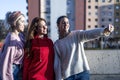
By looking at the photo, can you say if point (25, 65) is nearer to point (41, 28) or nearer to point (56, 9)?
point (41, 28)

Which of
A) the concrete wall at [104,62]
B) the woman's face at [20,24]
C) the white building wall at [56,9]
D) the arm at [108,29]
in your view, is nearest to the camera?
the arm at [108,29]

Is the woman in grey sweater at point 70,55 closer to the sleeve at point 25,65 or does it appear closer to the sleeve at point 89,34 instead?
the sleeve at point 89,34

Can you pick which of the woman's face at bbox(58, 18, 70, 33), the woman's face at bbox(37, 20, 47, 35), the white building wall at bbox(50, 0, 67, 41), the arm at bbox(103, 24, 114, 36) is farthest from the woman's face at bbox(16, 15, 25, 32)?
the white building wall at bbox(50, 0, 67, 41)

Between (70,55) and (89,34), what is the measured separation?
0.94ft

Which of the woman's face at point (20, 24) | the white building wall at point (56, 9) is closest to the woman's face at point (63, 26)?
the woman's face at point (20, 24)

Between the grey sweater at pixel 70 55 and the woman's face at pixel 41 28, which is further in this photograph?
the woman's face at pixel 41 28

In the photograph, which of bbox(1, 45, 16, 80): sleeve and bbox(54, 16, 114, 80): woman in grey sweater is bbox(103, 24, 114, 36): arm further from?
bbox(1, 45, 16, 80): sleeve

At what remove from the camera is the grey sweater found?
3.89 metres

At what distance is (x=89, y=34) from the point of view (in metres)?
3.86

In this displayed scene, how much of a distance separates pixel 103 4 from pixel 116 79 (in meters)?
73.9

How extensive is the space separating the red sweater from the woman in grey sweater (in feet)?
0.21

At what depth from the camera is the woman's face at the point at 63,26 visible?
3.92 metres

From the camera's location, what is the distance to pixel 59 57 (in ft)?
12.9

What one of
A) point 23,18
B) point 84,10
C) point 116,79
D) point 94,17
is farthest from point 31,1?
point 23,18
